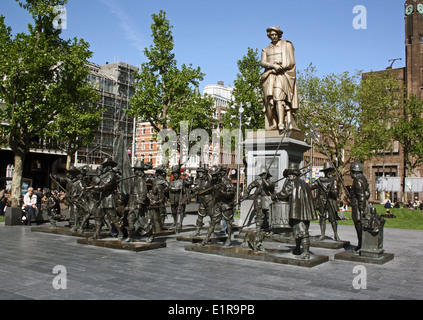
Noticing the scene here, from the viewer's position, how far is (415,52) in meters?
58.0

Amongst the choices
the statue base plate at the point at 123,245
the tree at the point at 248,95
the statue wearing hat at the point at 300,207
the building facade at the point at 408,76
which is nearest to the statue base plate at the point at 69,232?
the statue base plate at the point at 123,245

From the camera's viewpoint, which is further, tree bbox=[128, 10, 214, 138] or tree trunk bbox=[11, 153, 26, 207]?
tree bbox=[128, 10, 214, 138]

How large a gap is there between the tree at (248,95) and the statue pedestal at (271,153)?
2474 centimetres

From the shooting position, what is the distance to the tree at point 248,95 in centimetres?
3828

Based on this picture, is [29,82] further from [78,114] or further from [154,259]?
[154,259]

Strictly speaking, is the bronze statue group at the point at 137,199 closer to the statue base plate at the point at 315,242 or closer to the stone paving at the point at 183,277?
the stone paving at the point at 183,277

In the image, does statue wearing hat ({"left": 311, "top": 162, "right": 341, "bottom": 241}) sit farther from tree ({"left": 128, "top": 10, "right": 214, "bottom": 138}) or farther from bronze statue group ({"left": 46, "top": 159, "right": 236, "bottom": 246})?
tree ({"left": 128, "top": 10, "right": 214, "bottom": 138})

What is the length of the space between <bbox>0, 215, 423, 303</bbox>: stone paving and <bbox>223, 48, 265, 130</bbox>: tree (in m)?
28.6

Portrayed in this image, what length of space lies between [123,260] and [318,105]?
3239cm

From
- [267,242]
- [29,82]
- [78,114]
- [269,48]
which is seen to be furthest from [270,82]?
[78,114]

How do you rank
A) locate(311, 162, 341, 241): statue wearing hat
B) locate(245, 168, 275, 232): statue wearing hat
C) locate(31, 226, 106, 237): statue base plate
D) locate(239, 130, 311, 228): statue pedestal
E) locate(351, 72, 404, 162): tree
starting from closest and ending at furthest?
locate(245, 168, 275, 232): statue wearing hat < locate(311, 162, 341, 241): statue wearing hat < locate(239, 130, 311, 228): statue pedestal < locate(31, 226, 106, 237): statue base plate < locate(351, 72, 404, 162): tree

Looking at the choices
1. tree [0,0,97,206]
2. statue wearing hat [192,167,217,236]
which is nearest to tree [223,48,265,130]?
tree [0,0,97,206]

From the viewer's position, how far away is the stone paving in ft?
20.0

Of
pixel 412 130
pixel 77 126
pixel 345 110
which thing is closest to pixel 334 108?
pixel 345 110
